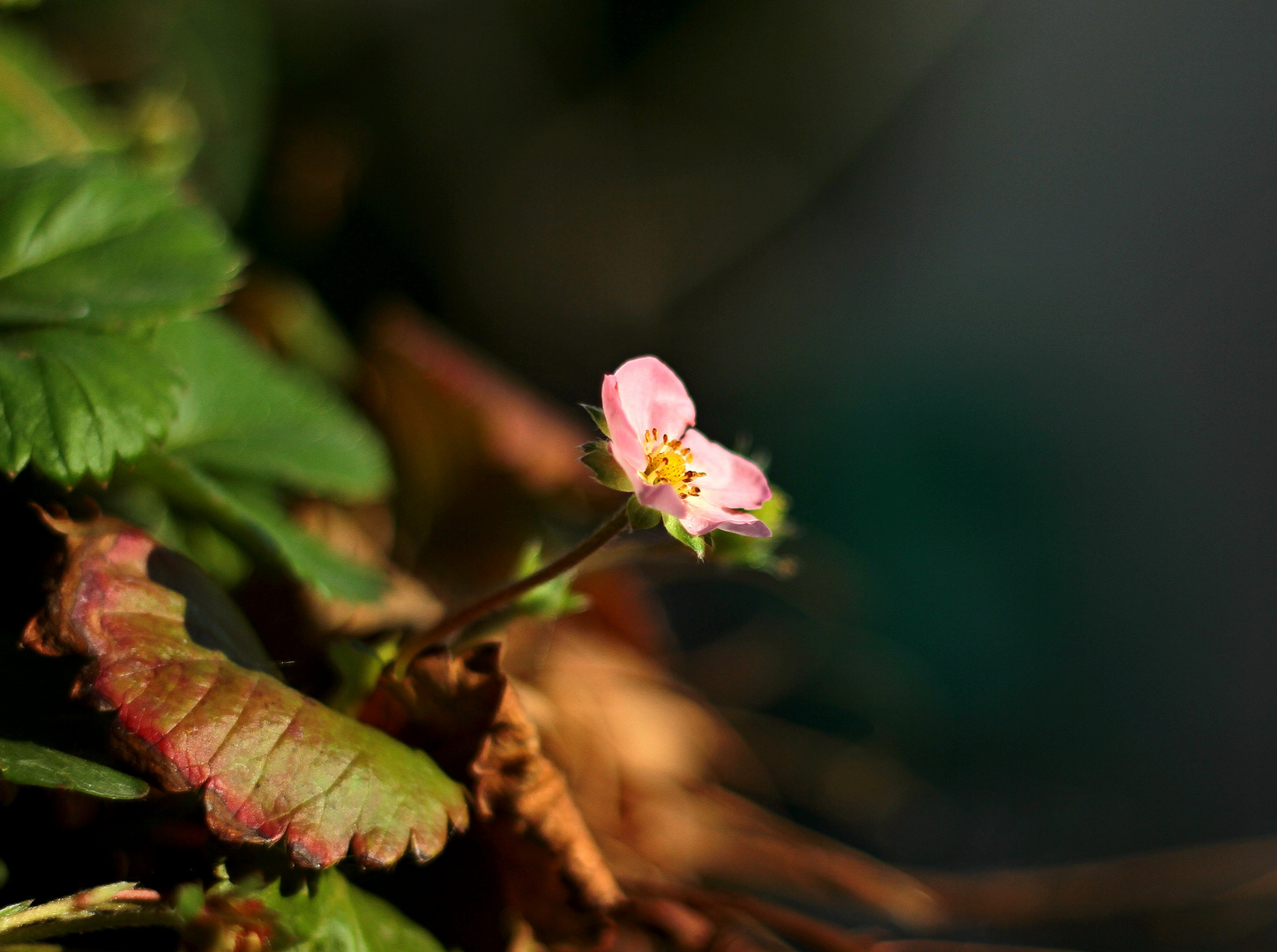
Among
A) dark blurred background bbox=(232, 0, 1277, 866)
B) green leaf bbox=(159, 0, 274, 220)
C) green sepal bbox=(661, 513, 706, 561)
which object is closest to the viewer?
green sepal bbox=(661, 513, 706, 561)

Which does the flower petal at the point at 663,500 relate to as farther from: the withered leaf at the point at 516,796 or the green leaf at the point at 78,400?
the green leaf at the point at 78,400

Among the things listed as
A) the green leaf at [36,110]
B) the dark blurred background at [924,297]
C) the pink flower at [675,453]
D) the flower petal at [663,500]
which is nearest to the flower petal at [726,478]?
the pink flower at [675,453]

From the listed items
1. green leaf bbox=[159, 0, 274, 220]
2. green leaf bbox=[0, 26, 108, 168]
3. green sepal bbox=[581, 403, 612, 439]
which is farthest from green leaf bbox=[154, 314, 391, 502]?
green leaf bbox=[159, 0, 274, 220]

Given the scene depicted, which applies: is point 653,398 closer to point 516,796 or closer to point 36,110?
point 516,796

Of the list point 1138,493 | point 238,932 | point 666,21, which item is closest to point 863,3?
point 666,21

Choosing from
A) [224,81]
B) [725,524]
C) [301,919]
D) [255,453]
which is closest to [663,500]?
[725,524]

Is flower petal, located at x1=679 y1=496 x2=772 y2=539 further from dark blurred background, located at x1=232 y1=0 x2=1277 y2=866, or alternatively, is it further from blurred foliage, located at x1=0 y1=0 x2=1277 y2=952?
dark blurred background, located at x1=232 y1=0 x2=1277 y2=866

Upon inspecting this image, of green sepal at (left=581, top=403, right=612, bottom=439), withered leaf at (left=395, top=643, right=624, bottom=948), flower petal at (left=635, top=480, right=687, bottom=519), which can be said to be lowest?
withered leaf at (left=395, top=643, right=624, bottom=948)
